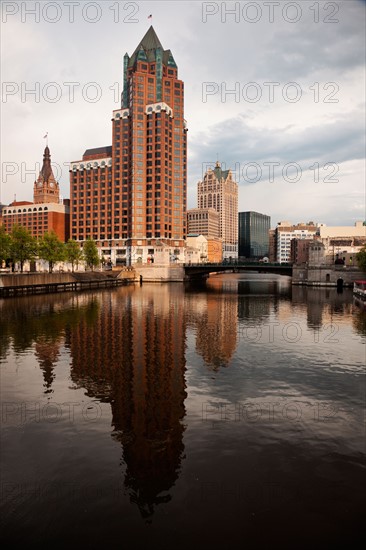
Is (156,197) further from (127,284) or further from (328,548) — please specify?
(328,548)

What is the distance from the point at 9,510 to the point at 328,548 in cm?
1087

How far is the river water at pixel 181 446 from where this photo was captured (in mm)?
12766

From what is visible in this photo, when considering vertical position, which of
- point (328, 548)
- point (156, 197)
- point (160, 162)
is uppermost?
point (160, 162)

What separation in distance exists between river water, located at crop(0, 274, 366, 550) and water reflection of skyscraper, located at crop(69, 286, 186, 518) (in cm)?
9

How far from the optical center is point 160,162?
597ft

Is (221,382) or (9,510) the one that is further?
(221,382)

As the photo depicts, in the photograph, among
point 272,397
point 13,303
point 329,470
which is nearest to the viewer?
point 329,470

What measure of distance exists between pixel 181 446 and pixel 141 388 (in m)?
7.96

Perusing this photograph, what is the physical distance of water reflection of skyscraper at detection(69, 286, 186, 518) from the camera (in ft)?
51.4

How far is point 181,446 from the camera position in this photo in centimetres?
1778

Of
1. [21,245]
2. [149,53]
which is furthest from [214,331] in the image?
[149,53]

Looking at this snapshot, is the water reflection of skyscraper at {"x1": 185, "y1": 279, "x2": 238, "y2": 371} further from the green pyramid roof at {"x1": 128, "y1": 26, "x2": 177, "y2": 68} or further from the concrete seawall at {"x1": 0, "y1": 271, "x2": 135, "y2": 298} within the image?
the green pyramid roof at {"x1": 128, "y1": 26, "x2": 177, "y2": 68}

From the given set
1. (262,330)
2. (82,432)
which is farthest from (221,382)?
(262,330)

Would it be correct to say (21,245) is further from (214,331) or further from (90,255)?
(214,331)
